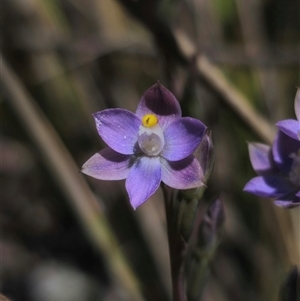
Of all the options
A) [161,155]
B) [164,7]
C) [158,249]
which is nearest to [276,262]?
[158,249]

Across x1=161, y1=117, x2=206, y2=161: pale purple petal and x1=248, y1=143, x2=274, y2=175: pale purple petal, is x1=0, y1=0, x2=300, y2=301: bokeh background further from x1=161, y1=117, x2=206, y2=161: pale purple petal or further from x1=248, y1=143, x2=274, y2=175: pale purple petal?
x1=161, y1=117, x2=206, y2=161: pale purple petal

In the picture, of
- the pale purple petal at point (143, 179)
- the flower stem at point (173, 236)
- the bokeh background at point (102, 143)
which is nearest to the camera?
the pale purple petal at point (143, 179)

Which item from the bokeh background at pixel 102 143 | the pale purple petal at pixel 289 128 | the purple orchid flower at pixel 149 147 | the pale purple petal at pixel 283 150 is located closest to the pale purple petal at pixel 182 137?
the purple orchid flower at pixel 149 147

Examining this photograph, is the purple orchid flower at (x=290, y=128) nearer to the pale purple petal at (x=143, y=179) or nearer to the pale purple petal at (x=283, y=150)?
the pale purple petal at (x=283, y=150)

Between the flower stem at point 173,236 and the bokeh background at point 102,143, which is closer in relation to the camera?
the flower stem at point 173,236

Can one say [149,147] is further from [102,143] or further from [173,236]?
[102,143]

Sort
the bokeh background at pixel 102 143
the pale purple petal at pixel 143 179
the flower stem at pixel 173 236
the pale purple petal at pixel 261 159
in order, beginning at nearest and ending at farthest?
1. the pale purple petal at pixel 143 179
2. the flower stem at pixel 173 236
3. the pale purple petal at pixel 261 159
4. the bokeh background at pixel 102 143

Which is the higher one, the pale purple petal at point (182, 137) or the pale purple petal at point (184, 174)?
the pale purple petal at point (182, 137)

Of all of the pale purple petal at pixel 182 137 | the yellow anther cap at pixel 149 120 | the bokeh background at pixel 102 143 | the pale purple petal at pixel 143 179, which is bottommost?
the bokeh background at pixel 102 143
